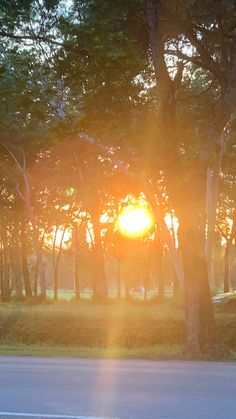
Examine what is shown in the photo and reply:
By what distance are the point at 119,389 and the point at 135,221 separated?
35.9 metres

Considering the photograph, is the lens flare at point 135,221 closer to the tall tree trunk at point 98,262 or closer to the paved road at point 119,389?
the tall tree trunk at point 98,262

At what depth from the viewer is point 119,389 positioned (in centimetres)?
1001

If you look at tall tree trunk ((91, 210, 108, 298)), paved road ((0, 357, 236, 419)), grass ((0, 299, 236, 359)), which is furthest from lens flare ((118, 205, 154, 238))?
paved road ((0, 357, 236, 419))

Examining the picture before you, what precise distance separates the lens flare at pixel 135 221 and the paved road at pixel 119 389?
2763 cm

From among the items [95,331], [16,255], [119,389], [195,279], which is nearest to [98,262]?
[16,255]

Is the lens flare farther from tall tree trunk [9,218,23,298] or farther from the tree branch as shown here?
the tree branch

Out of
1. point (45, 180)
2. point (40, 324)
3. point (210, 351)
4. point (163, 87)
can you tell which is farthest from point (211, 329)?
point (45, 180)

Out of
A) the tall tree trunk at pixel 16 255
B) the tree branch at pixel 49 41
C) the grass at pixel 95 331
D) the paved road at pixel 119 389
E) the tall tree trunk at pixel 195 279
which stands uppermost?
the tree branch at pixel 49 41

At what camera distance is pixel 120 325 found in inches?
816

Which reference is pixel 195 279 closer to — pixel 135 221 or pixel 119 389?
pixel 119 389

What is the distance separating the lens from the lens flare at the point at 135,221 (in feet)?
136

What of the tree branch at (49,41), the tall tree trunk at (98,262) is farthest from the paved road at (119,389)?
the tall tree trunk at (98,262)

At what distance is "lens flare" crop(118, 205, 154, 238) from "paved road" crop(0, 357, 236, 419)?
2763 centimetres

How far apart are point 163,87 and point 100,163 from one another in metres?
22.1
